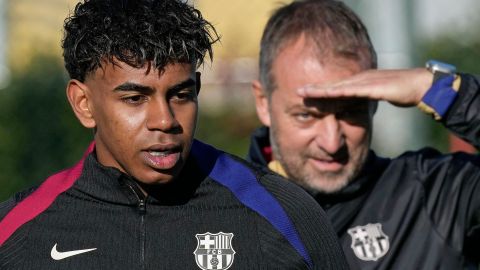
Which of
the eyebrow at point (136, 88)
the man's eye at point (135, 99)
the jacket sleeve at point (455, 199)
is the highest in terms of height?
the eyebrow at point (136, 88)

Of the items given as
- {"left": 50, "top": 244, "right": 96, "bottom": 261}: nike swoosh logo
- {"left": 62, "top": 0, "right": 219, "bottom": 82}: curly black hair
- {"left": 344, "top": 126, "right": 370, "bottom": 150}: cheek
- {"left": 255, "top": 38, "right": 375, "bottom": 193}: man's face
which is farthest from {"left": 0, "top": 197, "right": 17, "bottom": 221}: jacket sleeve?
{"left": 344, "top": 126, "right": 370, "bottom": 150}: cheek

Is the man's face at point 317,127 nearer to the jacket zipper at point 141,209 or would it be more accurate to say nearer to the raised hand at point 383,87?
the raised hand at point 383,87

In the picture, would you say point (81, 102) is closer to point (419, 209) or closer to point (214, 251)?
point (214, 251)

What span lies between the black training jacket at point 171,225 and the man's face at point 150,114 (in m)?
0.13

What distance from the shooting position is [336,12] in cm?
509

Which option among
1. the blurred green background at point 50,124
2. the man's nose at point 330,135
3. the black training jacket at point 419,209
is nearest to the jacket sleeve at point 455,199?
the black training jacket at point 419,209

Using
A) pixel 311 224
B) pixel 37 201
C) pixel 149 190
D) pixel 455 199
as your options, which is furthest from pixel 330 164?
pixel 37 201

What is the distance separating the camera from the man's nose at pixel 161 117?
11.8ft

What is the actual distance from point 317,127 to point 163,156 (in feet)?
4.06

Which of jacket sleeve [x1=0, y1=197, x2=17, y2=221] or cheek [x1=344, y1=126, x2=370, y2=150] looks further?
cheek [x1=344, y1=126, x2=370, y2=150]

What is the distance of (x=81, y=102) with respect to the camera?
3877 mm

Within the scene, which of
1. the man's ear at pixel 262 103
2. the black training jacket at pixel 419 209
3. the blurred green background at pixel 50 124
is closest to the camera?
the black training jacket at pixel 419 209

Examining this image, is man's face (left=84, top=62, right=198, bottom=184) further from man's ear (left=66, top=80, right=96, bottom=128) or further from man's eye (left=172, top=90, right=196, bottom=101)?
man's ear (left=66, top=80, right=96, bottom=128)

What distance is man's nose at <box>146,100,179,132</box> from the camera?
360cm
